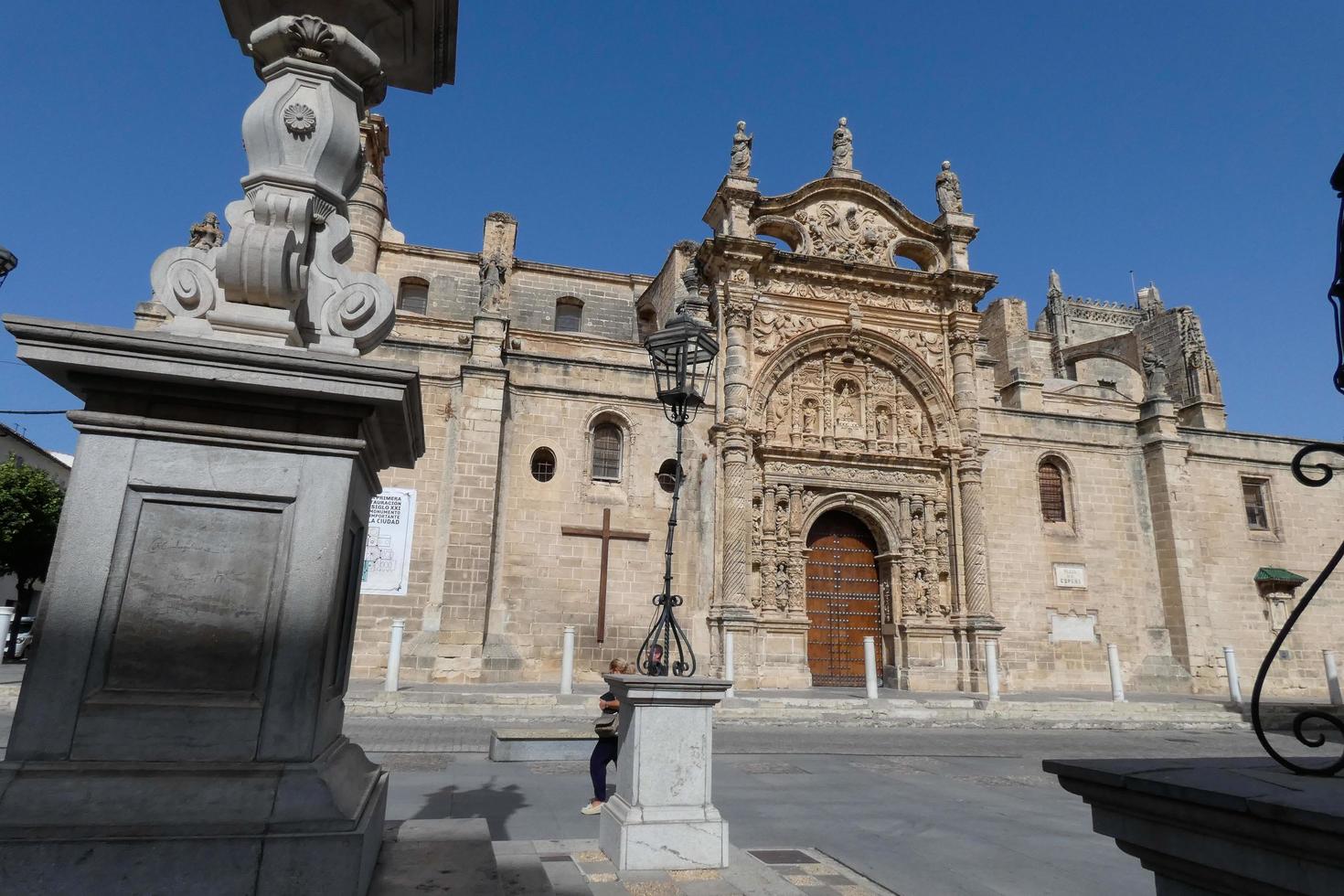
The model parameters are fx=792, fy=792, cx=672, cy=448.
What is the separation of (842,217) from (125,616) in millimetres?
20628

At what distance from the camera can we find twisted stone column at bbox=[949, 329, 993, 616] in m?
18.8

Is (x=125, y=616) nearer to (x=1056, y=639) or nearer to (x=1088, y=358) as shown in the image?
(x=1056, y=639)

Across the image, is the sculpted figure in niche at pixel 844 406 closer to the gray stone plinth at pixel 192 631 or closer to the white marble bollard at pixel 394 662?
the white marble bollard at pixel 394 662

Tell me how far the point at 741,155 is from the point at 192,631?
19634 mm

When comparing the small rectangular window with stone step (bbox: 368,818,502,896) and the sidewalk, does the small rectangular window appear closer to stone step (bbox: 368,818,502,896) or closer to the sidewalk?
the sidewalk

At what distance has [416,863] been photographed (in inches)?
126

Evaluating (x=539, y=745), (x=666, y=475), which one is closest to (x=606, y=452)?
(x=666, y=475)

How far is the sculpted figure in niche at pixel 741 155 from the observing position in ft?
66.2

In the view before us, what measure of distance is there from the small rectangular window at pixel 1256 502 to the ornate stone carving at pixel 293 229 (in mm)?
25222

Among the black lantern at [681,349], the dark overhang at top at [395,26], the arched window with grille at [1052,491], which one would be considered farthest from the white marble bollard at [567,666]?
the arched window with grille at [1052,491]

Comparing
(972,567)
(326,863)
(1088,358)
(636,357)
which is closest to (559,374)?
(636,357)

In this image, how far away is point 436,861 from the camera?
3.24 metres

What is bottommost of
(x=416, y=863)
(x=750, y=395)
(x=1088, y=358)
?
(x=416, y=863)

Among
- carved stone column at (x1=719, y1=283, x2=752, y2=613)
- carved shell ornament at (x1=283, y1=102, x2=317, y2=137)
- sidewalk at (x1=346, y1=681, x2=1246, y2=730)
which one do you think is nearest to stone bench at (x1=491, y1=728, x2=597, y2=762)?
sidewalk at (x1=346, y1=681, x2=1246, y2=730)
